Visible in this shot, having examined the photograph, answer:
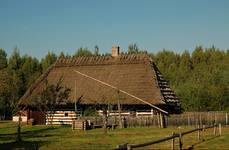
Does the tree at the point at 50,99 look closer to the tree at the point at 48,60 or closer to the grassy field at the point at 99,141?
the grassy field at the point at 99,141

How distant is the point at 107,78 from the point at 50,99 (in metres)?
6.61

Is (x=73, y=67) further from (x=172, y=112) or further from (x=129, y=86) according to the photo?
(x=172, y=112)

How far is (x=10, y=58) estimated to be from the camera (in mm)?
86812

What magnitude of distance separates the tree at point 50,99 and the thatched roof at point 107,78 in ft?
2.81

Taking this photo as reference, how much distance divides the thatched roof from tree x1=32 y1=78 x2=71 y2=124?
0.86 metres

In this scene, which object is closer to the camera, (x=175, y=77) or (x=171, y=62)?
(x=175, y=77)

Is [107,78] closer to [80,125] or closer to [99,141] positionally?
[80,125]

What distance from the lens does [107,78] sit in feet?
162

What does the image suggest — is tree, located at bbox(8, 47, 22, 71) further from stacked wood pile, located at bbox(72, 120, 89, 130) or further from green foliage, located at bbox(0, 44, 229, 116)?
stacked wood pile, located at bbox(72, 120, 89, 130)

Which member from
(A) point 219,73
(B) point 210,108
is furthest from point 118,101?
(A) point 219,73

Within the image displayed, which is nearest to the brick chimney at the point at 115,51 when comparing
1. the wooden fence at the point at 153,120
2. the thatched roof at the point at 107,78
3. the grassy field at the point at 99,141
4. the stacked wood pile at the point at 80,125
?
the thatched roof at the point at 107,78

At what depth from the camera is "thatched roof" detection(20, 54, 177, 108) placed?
4491cm

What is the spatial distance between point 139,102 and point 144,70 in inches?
234

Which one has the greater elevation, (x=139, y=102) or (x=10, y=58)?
(x=10, y=58)
